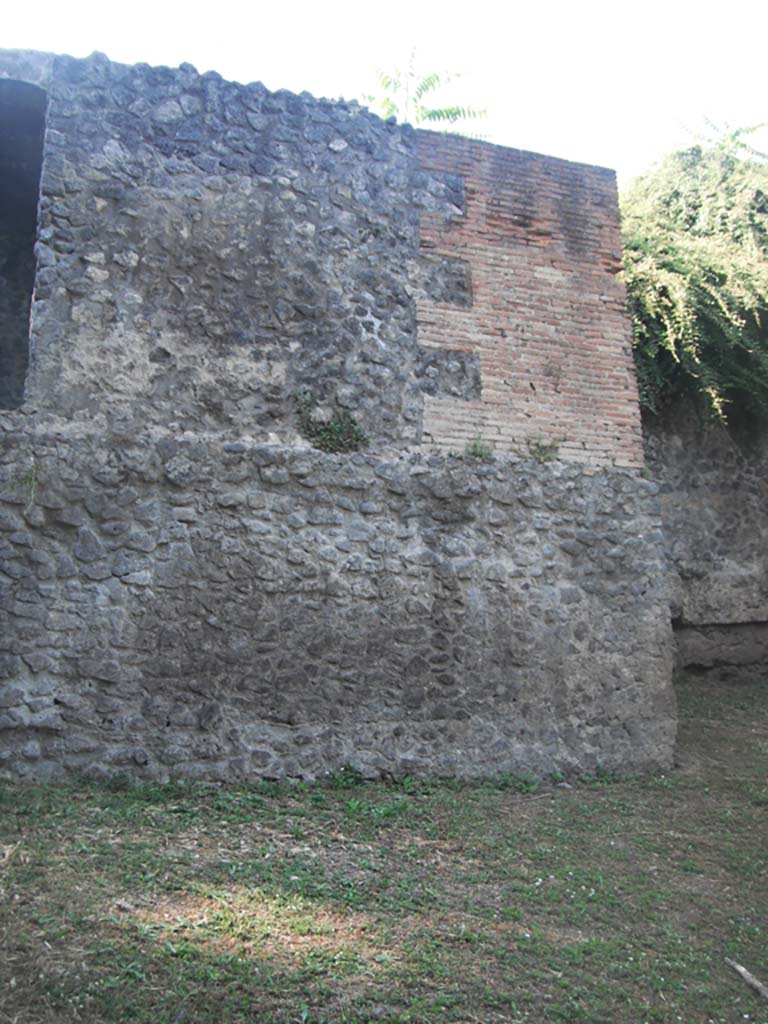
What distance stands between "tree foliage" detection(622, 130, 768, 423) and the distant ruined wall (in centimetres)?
248

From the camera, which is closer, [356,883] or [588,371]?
[356,883]

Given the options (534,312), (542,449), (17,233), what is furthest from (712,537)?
(17,233)

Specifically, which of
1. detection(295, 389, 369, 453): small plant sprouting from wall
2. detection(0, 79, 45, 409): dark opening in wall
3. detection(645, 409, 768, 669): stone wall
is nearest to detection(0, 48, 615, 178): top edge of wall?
detection(0, 79, 45, 409): dark opening in wall

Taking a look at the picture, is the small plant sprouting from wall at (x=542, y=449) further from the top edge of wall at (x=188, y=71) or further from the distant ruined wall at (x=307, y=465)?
the top edge of wall at (x=188, y=71)

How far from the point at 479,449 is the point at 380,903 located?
10.1 feet

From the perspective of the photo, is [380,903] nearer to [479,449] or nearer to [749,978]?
[749,978]

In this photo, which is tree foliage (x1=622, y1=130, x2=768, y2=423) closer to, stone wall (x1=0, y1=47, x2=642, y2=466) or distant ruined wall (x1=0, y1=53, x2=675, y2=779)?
stone wall (x1=0, y1=47, x2=642, y2=466)

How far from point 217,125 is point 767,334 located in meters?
6.27

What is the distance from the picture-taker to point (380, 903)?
3.83 m

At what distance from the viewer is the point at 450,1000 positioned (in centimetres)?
310

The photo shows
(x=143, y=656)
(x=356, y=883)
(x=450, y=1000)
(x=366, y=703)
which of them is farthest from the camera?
(x=366, y=703)

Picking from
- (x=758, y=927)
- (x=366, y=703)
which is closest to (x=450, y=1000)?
(x=758, y=927)

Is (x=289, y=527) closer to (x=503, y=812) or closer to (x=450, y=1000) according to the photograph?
(x=503, y=812)

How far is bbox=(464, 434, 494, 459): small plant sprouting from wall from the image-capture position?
5898mm
